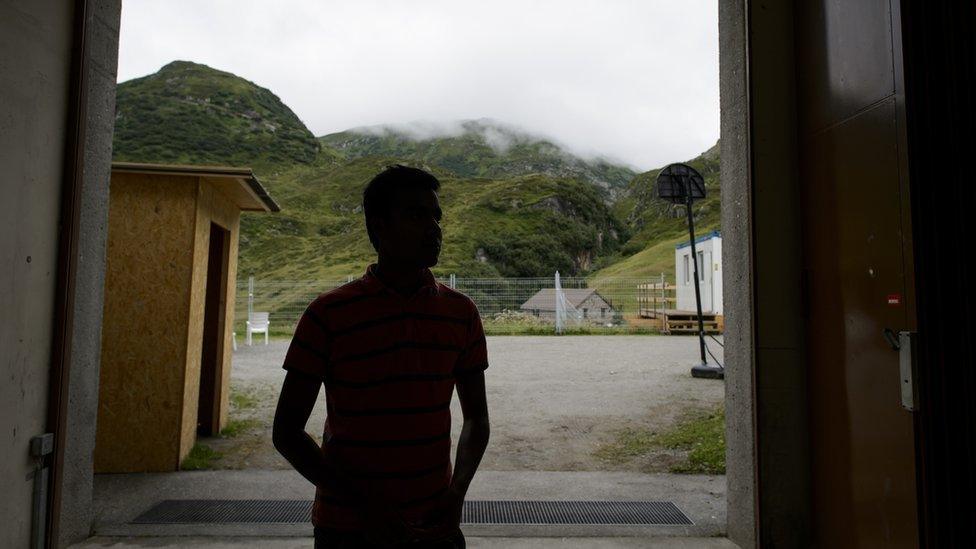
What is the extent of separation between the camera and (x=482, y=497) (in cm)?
396

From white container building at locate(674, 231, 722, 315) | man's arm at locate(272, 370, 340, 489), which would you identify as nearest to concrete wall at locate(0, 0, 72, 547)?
man's arm at locate(272, 370, 340, 489)

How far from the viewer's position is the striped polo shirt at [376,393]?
4.37 feet

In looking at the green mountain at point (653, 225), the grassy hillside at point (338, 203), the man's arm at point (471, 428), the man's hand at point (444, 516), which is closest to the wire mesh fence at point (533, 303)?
the man's arm at point (471, 428)

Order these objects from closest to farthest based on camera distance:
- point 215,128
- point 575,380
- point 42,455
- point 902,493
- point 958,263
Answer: point 958,263 → point 902,493 → point 42,455 → point 575,380 → point 215,128

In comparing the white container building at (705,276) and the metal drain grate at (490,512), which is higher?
the white container building at (705,276)

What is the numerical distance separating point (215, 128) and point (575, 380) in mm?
89334

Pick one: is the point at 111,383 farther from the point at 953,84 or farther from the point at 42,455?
the point at 953,84

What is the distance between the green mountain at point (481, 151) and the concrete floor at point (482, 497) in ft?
383

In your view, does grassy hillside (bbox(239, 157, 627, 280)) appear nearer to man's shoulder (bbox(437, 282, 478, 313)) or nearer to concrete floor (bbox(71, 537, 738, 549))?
concrete floor (bbox(71, 537, 738, 549))

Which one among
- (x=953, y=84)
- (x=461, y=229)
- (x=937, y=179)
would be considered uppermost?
(x=461, y=229)

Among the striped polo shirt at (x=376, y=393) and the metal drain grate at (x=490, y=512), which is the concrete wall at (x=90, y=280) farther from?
the striped polo shirt at (x=376, y=393)

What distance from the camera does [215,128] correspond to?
82688 mm

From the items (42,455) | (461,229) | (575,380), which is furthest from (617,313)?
Answer: (461,229)

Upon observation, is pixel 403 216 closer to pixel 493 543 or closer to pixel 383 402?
pixel 383 402
